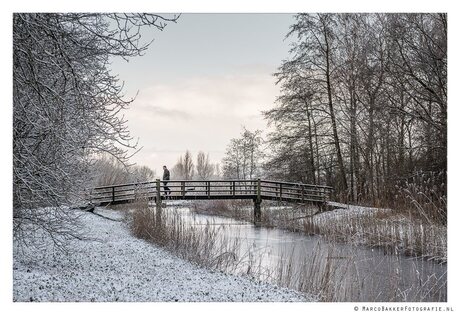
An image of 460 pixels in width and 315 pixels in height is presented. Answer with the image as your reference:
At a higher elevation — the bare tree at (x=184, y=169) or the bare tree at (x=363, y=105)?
the bare tree at (x=363, y=105)

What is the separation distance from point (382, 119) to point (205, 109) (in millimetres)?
5284

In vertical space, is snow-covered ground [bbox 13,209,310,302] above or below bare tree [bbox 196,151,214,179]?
below

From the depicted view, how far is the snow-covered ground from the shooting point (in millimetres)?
4371

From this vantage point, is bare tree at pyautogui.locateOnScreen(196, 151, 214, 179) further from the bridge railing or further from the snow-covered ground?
the snow-covered ground

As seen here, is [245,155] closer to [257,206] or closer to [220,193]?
[257,206]

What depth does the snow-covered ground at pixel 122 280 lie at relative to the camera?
4.37m

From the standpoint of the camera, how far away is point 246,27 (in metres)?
5.41

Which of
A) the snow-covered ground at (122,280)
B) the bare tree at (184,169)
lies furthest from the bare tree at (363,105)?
the snow-covered ground at (122,280)

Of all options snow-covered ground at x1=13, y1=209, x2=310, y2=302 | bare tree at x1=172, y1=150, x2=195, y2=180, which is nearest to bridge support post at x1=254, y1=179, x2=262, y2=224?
bare tree at x1=172, y1=150, x2=195, y2=180

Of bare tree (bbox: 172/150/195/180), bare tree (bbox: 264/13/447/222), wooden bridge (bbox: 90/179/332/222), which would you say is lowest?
wooden bridge (bbox: 90/179/332/222)

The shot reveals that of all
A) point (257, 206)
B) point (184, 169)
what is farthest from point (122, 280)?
point (257, 206)

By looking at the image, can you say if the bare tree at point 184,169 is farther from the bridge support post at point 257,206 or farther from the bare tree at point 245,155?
the bridge support post at point 257,206
